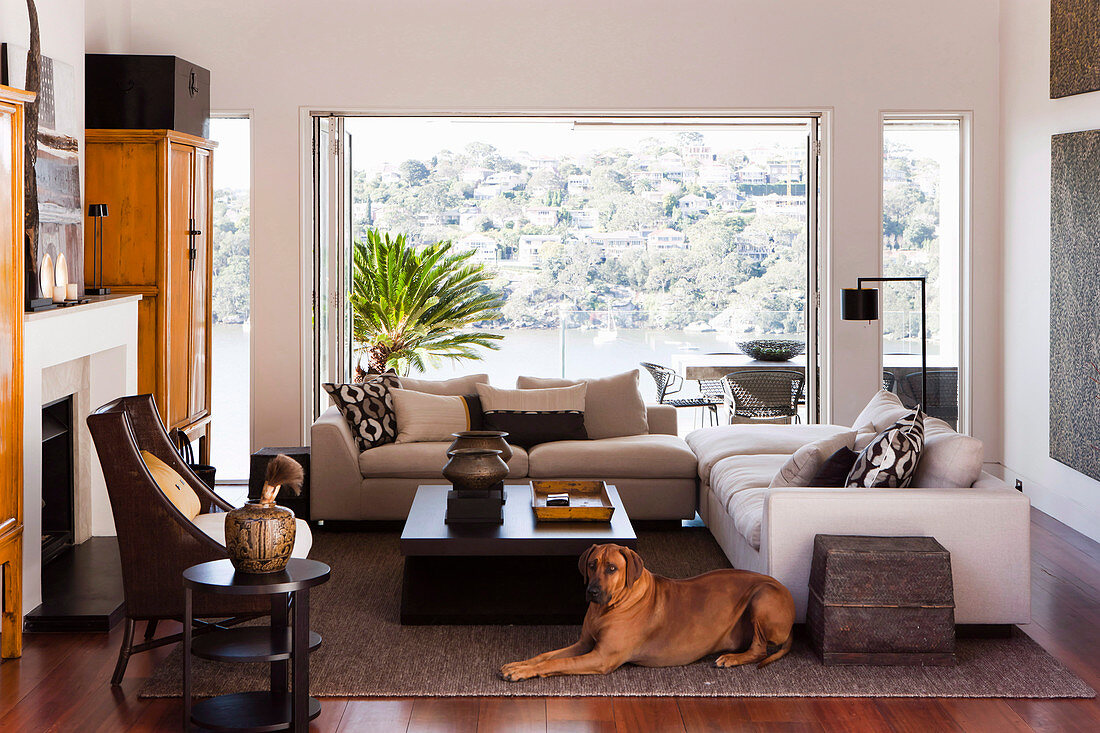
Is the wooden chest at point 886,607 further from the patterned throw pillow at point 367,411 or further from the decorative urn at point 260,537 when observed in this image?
the patterned throw pillow at point 367,411

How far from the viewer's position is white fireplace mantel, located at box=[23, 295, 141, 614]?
152 inches

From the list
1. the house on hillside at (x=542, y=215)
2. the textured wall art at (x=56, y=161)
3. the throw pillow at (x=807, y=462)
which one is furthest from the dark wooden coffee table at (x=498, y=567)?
the house on hillside at (x=542, y=215)

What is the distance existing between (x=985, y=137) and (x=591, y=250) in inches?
136

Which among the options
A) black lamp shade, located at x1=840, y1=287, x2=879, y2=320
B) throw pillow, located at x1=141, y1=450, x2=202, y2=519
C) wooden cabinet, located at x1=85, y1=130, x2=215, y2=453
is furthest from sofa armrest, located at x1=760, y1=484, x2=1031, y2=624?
wooden cabinet, located at x1=85, y1=130, x2=215, y2=453

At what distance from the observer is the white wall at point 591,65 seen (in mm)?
Result: 6848

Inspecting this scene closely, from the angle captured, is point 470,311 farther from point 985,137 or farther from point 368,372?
point 985,137

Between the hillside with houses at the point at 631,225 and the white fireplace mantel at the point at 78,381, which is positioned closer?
the white fireplace mantel at the point at 78,381

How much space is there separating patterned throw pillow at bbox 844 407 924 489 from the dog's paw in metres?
1.46

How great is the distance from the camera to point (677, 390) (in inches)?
319

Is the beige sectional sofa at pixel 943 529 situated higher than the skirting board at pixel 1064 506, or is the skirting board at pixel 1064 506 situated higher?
the beige sectional sofa at pixel 943 529

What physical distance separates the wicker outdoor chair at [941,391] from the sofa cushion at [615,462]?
84.2 inches

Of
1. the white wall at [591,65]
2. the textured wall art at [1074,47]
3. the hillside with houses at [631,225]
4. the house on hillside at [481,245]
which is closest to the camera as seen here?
the textured wall art at [1074,47]

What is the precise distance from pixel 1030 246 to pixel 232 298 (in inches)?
200

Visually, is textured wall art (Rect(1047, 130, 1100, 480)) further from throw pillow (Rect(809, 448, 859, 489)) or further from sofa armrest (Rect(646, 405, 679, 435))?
sofa armrest (Rect(646, 405, 679, 435))
